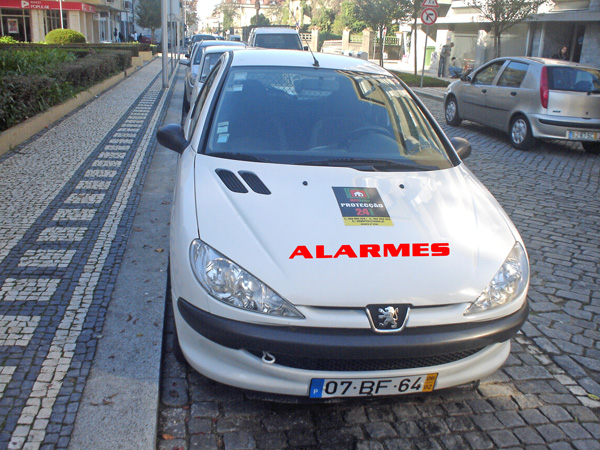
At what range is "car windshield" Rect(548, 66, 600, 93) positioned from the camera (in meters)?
A: 9.87

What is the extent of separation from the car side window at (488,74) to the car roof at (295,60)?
7.62 metres

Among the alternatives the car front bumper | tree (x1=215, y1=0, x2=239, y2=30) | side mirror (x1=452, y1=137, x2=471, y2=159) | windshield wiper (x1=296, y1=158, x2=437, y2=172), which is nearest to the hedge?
windshield wiper (x1=296, y1=158, x2=437, y2=172)

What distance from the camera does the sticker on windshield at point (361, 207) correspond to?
9.78 feet

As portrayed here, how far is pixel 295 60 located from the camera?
445cm

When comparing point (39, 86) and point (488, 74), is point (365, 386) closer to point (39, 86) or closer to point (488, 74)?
point (39, 86)

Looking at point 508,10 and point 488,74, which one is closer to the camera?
point 488,74

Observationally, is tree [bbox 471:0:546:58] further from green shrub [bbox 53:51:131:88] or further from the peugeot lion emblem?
the peugeot lion emblem

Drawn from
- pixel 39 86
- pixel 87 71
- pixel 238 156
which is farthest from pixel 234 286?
pixel 87 71

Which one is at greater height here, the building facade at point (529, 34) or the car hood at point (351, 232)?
the building facade at point (529, 34)

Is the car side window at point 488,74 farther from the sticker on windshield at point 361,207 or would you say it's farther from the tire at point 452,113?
the sticker on windshield at point 361,207

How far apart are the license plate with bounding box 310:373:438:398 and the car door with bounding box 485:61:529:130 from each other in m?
8.70

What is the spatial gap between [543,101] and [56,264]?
8.33 metres

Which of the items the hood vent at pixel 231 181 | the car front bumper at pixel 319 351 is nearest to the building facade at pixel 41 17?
the hood vent at pixel 231 181

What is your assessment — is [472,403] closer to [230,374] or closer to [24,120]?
[230,374]
